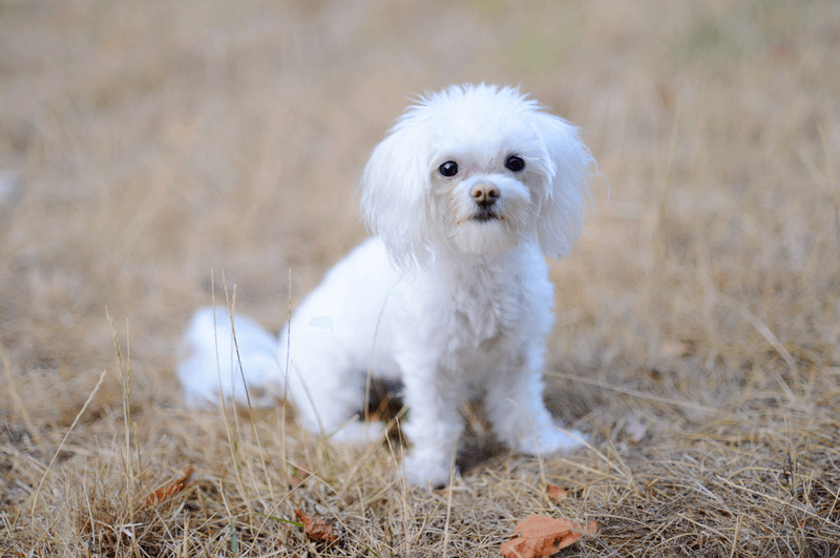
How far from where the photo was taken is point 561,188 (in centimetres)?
155

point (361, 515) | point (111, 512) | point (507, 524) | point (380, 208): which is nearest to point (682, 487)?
point (507, 524)

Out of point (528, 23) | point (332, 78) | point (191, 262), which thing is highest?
point (528, 23)

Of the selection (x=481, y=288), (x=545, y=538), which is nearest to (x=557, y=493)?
(x=545, y=538)

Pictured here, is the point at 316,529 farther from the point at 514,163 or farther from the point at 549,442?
the point at 514,163

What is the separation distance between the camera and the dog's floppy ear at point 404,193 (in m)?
1.43

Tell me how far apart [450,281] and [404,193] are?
321mm

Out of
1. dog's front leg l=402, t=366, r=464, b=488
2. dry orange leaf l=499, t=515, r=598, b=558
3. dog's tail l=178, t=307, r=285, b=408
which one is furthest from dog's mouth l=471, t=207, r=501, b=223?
dog's tail l=178, t=307, r=285, b=408

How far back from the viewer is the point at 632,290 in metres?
2.63

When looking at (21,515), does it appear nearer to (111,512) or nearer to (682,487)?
(111,512)

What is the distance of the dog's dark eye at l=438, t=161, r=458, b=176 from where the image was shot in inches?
56.7

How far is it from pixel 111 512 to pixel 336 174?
2.89m

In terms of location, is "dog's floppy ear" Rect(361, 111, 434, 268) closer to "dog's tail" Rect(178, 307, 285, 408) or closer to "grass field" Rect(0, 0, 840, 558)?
"grass field" Rect(0, 0, 840, 558)

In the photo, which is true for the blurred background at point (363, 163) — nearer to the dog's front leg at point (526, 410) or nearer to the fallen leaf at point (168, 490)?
the dog's front leg at point (526, 410)

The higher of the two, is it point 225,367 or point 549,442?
point 225,367
